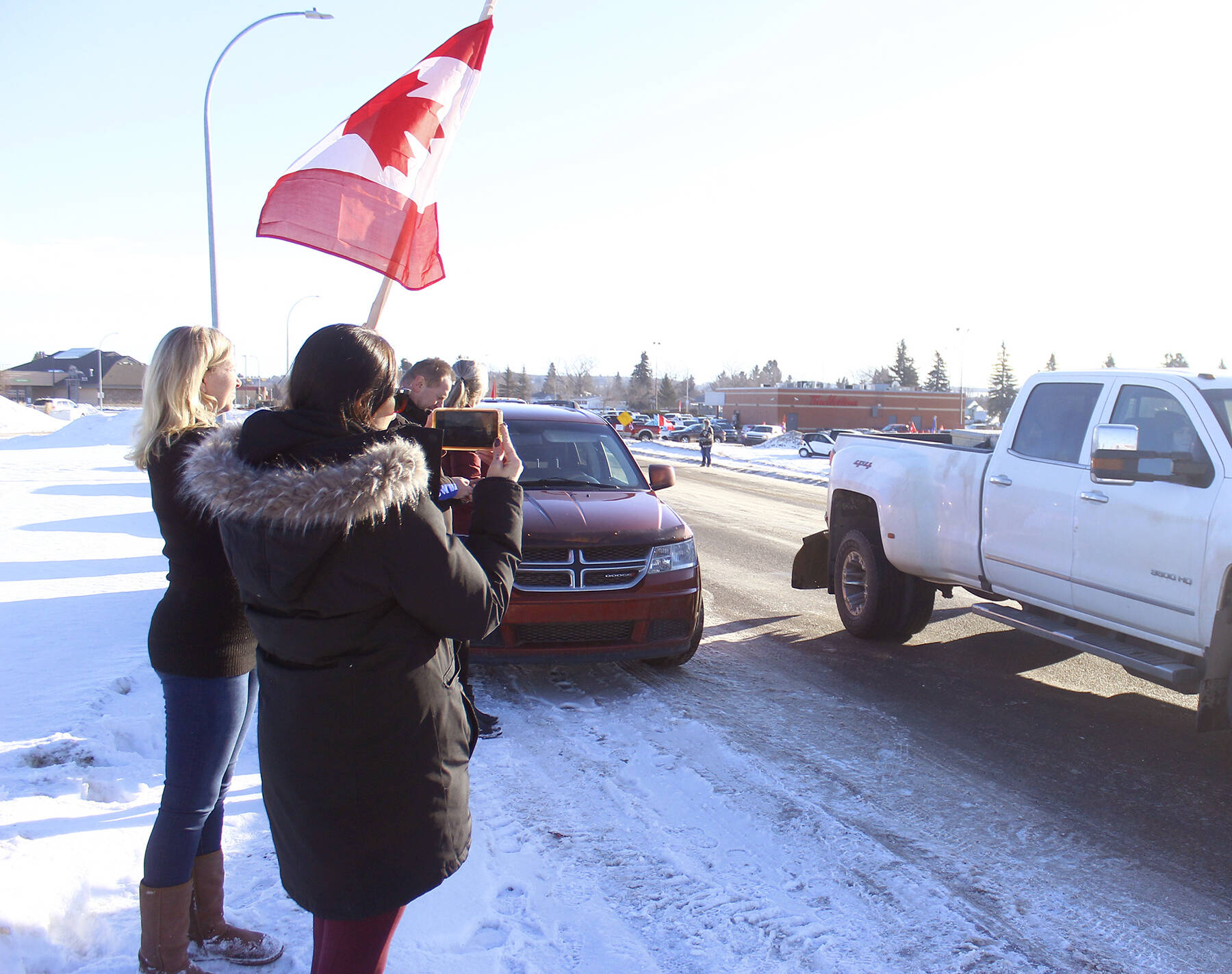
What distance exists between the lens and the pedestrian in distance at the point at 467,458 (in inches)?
172

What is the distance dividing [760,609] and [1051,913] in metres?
5.01

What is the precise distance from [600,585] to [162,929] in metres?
3.25

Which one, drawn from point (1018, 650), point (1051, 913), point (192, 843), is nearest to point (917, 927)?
point (1051, 913)

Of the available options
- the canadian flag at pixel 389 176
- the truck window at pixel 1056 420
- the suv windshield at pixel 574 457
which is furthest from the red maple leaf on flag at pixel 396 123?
the truck window at pixel 1056 420

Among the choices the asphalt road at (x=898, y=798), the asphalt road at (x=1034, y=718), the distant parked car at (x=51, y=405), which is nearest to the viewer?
the asphalt road at (x=898, y=798)

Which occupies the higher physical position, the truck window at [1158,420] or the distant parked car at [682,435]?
the truck window at [1158,420]

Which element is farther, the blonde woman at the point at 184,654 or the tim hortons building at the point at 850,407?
the tim hortons building at the point at 850,407

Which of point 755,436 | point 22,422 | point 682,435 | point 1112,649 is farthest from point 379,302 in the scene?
point 755,436

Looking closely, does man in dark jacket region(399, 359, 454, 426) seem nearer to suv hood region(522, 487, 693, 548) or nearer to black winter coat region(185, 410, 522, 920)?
suv hood region(522, 487, 693, 548)

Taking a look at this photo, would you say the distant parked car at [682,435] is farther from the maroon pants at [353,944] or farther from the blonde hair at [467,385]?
the maroon pants at [353,944]

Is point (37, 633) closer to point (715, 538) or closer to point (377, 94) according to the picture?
point (377, 94)

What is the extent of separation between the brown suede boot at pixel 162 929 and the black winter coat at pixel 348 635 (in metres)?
0.85

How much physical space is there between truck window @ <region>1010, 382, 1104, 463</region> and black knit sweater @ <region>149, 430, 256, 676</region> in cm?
486

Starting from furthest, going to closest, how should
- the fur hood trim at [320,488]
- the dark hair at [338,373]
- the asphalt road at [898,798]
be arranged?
the asphalt road at [898,798] < the dark hair at [338,373] < the fur hood trim at [320,488]
